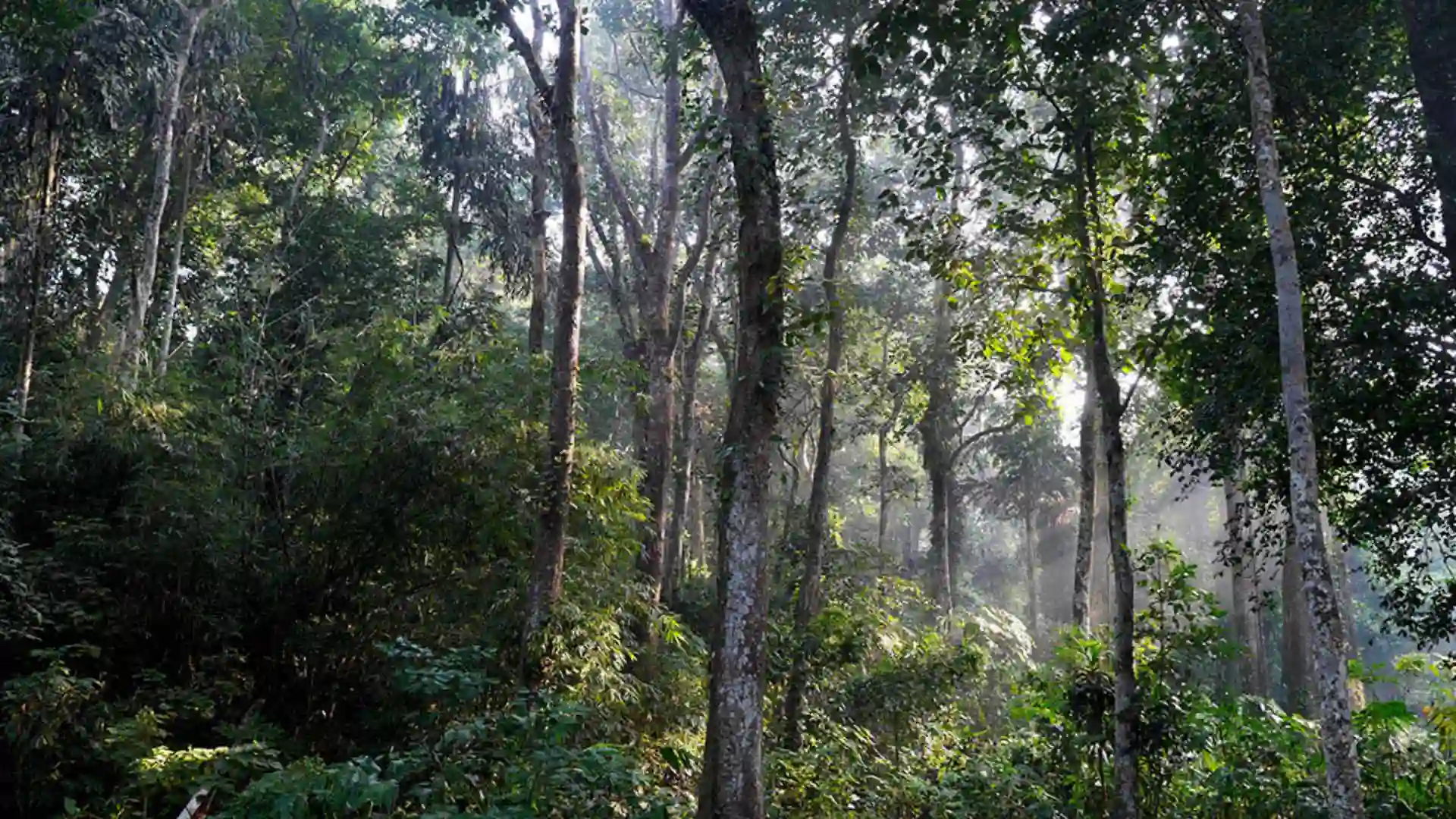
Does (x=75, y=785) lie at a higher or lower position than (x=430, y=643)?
lower

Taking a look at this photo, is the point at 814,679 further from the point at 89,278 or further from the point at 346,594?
the point at 89,278

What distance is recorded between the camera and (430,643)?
891cm

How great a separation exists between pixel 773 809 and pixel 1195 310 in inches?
208

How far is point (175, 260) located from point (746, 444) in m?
11.9

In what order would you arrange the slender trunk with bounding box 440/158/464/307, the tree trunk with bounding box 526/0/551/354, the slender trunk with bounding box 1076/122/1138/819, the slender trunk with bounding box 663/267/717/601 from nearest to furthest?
the slender trunk with bounding box 1076/122/1138/819, the tree trunk with bounding box 526/0/551/354, the slender trunk with bounding box 663/267/717/601, the slender trunk with bounding box 440/158/464/307

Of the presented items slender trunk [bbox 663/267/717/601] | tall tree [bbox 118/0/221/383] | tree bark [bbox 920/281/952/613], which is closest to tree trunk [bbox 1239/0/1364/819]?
slender trunk [bbox 663/267/717/601]

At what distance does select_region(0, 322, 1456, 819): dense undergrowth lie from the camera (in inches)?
280

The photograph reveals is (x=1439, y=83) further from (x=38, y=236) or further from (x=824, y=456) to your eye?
(x=38, y=236)

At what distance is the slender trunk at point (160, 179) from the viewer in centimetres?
1334

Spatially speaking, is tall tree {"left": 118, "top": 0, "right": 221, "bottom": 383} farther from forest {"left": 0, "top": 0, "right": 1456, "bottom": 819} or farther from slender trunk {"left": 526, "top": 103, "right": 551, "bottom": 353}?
slender trunk {"left": 526, "top": 103, "right": 551, "bottom": 353}

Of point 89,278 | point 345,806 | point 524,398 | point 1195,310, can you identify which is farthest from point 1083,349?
point 89,278

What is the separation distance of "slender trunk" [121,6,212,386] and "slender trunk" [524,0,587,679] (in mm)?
7374

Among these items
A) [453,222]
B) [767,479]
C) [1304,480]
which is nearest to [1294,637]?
[1304,480]

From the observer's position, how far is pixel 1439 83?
281 inches
